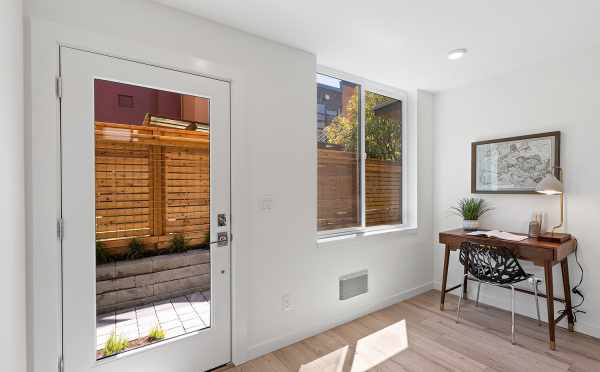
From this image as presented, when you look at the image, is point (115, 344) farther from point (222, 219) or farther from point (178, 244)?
point (222, 219)

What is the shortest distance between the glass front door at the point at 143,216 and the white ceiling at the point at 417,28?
0.57 m

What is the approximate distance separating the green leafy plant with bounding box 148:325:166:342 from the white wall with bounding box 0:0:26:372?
591 mm

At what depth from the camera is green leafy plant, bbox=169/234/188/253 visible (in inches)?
75.5

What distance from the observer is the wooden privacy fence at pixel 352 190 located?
290 centimetres

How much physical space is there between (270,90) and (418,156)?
6.86ft

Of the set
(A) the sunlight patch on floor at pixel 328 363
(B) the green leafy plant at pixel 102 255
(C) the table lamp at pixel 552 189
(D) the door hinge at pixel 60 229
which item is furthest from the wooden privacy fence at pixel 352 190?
(D) the door hinge at pixel 60 229

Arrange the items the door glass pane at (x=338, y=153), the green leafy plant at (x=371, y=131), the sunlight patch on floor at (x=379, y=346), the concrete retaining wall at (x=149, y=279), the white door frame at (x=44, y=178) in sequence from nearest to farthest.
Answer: the white door frame at (x=44, y=178) < the concrete retaining wall at (x=149, y=279) < the sunlight patch on floor at (x=379, y=346) < the door glass pane at (x=338, y=153) < the green leafy plant at (x=371, y=131)

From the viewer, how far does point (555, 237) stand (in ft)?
8.13

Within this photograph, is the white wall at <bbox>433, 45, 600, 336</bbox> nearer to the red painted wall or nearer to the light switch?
the light switch

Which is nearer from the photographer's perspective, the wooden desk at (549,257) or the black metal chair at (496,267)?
the wooden desk at (549,257)

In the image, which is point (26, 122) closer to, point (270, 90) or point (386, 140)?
point (270, 90)

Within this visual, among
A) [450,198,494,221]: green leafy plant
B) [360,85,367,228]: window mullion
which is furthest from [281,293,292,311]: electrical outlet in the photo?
[450,198,494,221]: green leafy plant


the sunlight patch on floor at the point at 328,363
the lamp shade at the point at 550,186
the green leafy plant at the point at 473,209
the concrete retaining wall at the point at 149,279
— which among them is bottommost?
the sunlight patch on floor at the point at 328,363

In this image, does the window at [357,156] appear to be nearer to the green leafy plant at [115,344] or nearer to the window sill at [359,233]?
the window sill at [359,233]
